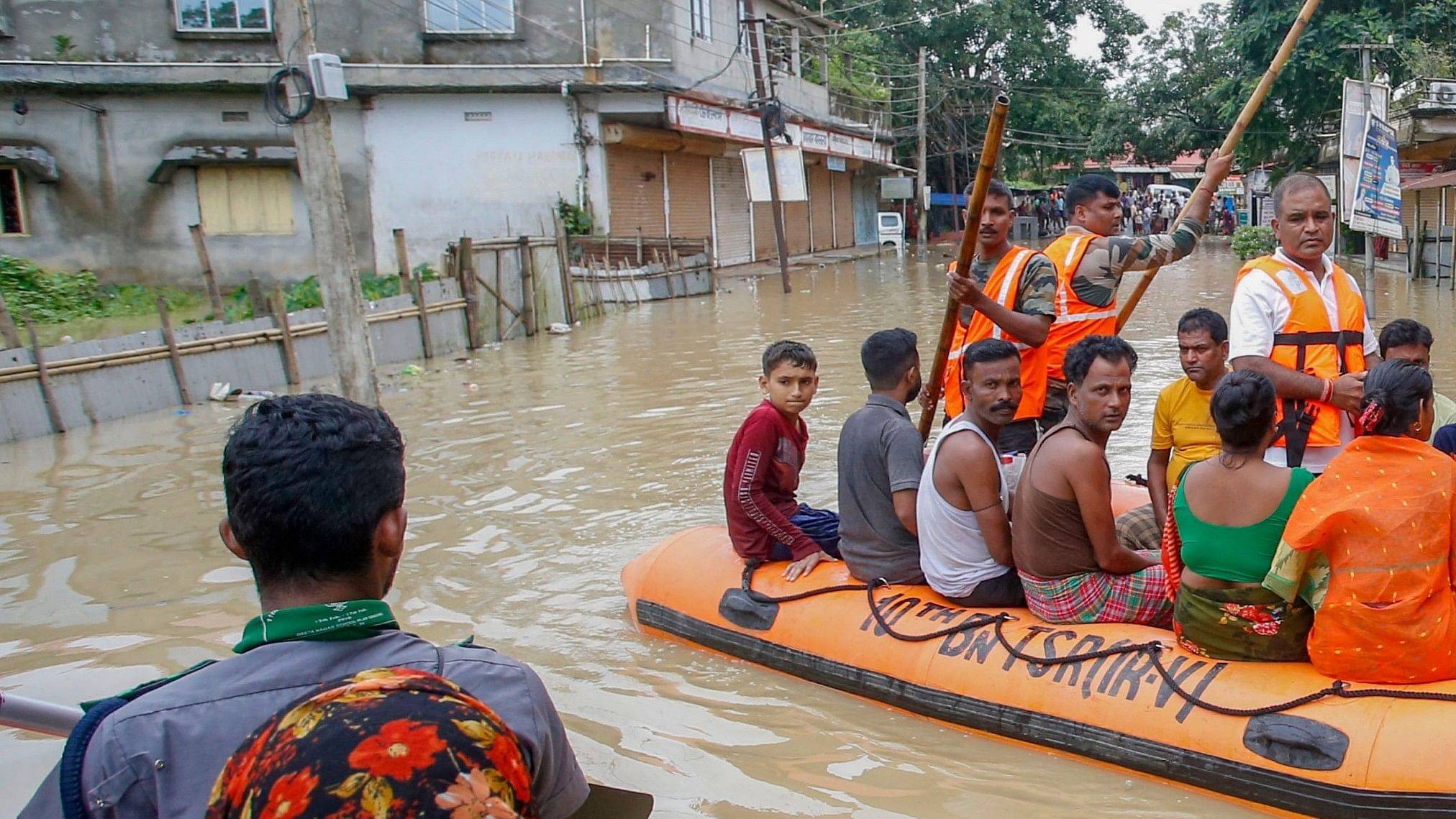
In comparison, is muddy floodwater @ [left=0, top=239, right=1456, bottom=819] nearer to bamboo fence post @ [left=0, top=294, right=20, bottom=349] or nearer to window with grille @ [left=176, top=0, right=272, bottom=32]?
bamboo fence post @ [left=0, top=294, right=20, bottom=349]

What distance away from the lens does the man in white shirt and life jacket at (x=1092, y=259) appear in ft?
16.4

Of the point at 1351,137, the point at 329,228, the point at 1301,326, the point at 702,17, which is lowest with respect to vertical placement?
the point at 1301,326

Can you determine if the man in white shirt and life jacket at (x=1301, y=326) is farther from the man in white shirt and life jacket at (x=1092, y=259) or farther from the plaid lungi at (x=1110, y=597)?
the man in white shirt and life jacket at (x=1092, y=259)

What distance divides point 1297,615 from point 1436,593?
38cm

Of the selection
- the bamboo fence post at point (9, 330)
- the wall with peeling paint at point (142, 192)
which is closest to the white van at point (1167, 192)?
the wall with peeling paint at point (142, 192)

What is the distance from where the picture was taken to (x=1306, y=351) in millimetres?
4219

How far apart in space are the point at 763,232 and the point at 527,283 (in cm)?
1463

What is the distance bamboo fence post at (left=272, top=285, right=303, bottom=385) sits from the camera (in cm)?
1206

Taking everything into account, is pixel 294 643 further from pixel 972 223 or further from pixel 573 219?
pixel 573 219

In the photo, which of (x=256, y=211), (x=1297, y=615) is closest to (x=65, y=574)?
(x=1297, y=615)

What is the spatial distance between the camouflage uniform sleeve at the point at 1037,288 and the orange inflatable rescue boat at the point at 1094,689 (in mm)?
1238

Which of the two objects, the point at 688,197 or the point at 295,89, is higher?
the point at 295,89

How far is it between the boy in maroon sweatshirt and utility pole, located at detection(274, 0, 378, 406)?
5.17 meters

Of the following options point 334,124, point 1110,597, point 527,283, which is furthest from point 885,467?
point 334,124
